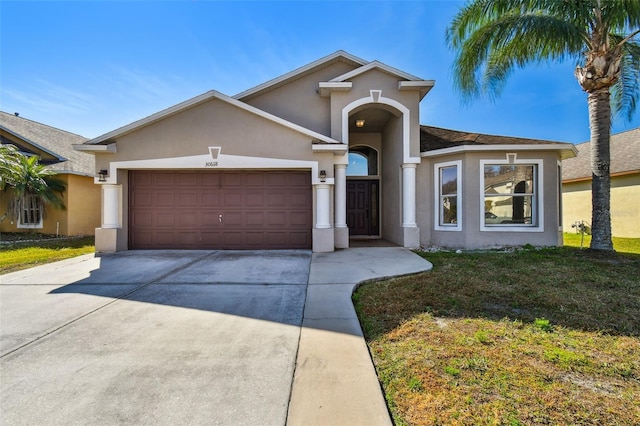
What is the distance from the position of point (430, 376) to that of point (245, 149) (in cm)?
763

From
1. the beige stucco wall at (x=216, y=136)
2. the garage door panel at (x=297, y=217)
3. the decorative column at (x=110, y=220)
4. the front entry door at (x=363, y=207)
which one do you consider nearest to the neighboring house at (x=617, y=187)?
the front entry door at (x=363, y=207)

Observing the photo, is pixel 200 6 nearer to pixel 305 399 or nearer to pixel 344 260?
pixel 344 260

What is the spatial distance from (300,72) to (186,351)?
10.0m

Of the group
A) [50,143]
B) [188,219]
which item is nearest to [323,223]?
[188,219]

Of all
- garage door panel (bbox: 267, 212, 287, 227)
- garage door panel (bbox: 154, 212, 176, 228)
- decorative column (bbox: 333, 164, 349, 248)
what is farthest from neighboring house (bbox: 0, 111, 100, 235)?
decorative column (bbox: 333, 164, 349, 248)

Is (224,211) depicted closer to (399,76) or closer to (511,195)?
(399,76)

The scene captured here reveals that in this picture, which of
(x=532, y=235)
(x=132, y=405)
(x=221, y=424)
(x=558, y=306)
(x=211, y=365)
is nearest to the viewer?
(x=221, y=424)

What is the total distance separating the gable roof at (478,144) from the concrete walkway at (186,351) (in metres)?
5.49

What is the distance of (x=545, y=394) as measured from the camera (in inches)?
90.8

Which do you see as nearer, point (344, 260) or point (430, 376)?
point (430, 376)

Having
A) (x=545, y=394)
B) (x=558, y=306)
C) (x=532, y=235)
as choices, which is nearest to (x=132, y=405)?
(x=545, y=394)

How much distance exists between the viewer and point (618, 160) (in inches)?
571

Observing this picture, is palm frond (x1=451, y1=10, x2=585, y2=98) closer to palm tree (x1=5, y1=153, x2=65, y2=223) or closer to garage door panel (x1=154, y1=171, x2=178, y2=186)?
garage door panel (x1=154, y1=171, x2=178, y2=186)

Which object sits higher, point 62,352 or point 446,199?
point 446,199
